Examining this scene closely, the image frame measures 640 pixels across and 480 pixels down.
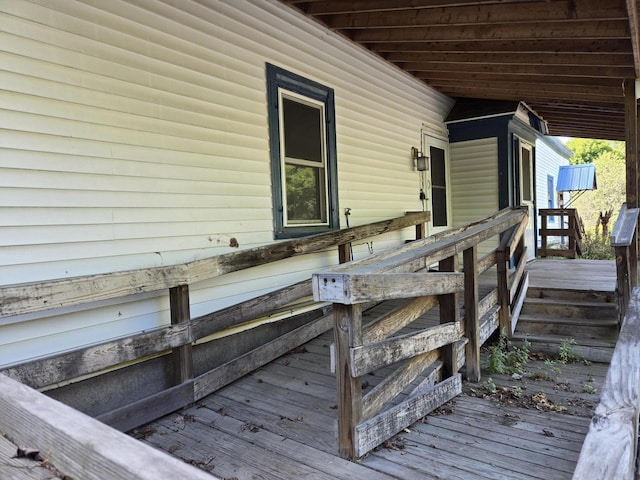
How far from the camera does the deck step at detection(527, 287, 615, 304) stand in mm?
4461

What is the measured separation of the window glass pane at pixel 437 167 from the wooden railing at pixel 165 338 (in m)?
3.70

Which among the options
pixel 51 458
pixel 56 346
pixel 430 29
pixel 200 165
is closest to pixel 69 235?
pixel 56 346

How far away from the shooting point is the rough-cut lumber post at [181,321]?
2.94 m

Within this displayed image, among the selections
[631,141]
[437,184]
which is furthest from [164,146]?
[631,141]

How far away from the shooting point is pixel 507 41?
4.63 meters

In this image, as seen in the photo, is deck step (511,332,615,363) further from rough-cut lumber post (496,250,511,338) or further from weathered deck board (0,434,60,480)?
weathered deck board (0,434,60,480)

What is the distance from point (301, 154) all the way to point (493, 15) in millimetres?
2192

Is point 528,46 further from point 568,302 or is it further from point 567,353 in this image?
point 567,353

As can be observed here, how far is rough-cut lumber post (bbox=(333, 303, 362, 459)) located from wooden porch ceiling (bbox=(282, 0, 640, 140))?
10.0 feet

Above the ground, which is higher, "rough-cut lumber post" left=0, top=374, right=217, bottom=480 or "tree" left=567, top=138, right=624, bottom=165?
"tree" left=567, top=138, right=624, bottom=165

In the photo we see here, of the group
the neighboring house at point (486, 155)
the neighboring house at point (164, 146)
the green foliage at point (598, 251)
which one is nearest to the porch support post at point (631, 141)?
the neighboring house at point (486, 155)

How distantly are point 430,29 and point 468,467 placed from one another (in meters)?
4.22

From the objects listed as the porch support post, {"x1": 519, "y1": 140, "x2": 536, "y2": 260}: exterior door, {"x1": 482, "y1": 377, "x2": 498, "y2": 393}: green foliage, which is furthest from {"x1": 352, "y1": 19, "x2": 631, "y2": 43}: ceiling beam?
{"x1": 519, "y1": 140, "x2": 536, "y2": 260}: exterior door

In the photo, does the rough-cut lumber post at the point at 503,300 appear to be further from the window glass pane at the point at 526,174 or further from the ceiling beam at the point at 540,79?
the window glass pane at the point at 526,174
